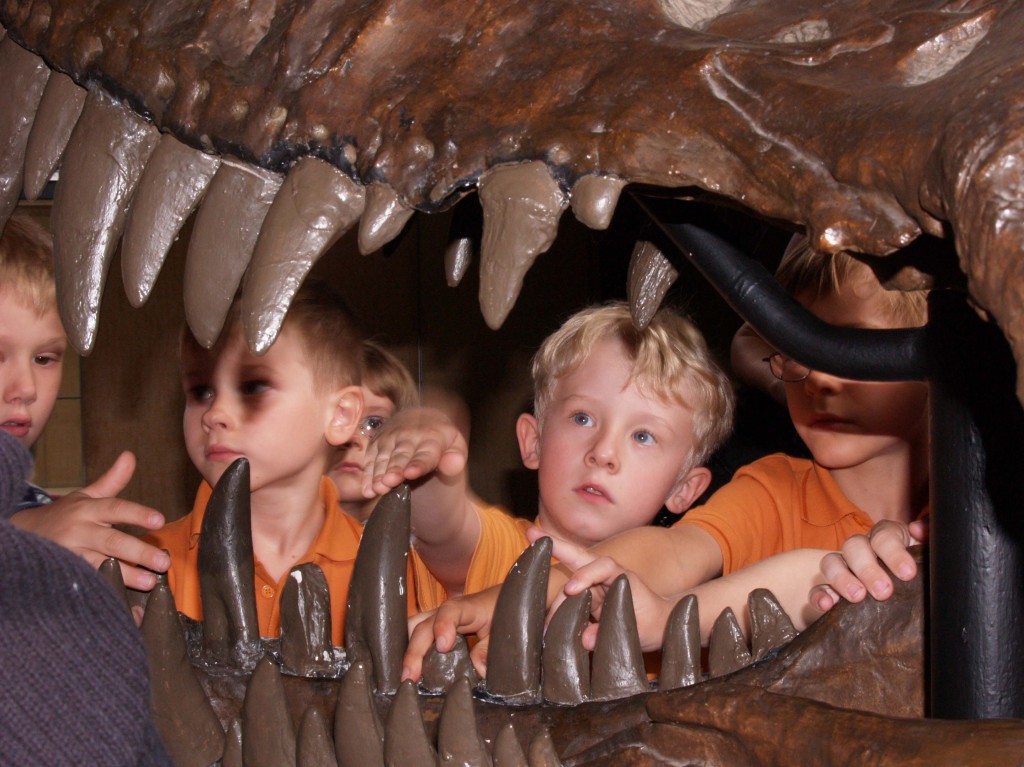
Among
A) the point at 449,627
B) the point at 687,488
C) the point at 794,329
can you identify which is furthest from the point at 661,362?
the point at 794,329

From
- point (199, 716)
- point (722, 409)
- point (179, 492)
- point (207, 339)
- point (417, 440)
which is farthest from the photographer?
point (179, 492)

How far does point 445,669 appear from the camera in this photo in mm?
986

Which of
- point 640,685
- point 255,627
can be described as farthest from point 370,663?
point 640,685

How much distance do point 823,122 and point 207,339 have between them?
42 cm

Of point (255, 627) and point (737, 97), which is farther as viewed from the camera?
point (255, 627)

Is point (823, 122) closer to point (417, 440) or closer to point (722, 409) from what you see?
→ point (417, 440)

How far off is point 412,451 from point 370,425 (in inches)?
23.1

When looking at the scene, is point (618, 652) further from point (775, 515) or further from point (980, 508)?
point (775, 515)

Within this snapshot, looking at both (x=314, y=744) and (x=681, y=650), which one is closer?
(x=314, y=744)

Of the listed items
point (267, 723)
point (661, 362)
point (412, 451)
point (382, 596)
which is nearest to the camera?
point (267, 723)

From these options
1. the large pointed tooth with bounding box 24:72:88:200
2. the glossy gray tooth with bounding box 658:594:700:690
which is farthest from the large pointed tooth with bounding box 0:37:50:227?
the glossy gray tooth with bounding box 658:594:700:690

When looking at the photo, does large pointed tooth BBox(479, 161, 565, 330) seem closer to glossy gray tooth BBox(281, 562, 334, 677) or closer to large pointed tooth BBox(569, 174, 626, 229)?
large pointed tooth BBox(569, 174, 626, 229)

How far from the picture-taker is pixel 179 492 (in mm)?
3760

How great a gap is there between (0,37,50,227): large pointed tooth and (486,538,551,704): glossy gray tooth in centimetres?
47
